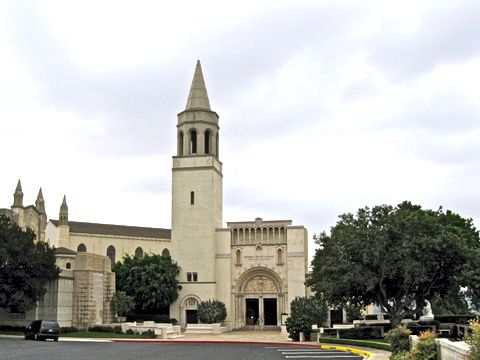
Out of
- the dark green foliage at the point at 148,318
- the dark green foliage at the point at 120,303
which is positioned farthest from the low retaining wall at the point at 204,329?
the dark green foliage at the point at 120,303

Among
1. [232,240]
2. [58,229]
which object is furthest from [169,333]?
[58,229]

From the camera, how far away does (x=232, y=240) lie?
66188 millimetres

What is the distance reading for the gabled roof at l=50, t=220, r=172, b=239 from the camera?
90062mm

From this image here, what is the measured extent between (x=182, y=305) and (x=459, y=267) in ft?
111

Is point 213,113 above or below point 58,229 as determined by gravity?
above

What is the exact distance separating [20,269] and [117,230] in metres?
46.3

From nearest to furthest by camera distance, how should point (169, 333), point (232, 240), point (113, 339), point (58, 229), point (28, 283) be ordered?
point (113, 339)
point (28, 283)
point (169, 333)
point (232, 240)
point (58, 229)

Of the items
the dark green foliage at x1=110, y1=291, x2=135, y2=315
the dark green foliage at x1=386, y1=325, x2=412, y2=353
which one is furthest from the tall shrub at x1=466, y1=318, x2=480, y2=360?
the dark green foliage at x1=110, y1=291, x2=135, y2=315

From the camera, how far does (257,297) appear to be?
213ft

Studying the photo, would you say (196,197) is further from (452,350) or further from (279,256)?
(452,350)

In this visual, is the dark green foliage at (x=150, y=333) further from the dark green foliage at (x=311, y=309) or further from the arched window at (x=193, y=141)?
the arched window at (x=193, y=141)

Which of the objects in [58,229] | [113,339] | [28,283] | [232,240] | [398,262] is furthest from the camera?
[58,229]

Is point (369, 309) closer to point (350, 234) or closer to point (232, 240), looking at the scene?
point (232, 240)

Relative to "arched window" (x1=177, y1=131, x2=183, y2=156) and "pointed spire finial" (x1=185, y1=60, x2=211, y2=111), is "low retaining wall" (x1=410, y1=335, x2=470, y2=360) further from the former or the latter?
"pointed spire finial" (x1=185, y1=60, x2=211, y2=111)
